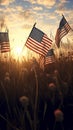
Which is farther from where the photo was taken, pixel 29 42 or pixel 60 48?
pixel 60 48

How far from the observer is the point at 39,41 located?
25.4 ft

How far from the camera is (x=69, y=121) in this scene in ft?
9.44

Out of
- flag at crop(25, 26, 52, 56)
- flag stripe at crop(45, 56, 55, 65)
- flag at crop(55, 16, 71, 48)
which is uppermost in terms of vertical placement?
flag at crop(55, 16, 71, 48)

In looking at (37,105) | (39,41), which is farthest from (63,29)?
(37,105)

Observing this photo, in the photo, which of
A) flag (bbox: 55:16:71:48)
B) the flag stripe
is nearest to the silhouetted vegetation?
the flag stripe

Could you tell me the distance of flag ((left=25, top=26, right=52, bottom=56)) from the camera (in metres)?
7.47

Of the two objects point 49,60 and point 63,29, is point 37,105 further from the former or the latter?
point 63,29

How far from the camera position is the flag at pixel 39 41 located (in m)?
7.47

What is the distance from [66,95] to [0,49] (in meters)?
6.26

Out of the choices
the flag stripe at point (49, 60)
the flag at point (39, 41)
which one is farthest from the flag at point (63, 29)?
the flag at point (39, 41)

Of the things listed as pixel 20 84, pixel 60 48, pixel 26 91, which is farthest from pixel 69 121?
pixel 60 48

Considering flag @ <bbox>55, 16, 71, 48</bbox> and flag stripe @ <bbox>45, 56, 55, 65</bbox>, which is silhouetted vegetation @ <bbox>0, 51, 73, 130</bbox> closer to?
flag stripe @ <bbox>45, 56, 55, 65</bbox>

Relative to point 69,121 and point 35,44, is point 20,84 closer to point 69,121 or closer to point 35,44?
point 69,121

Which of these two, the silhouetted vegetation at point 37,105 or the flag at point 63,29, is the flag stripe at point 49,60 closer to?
the flag at point 63,29
